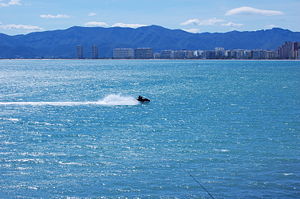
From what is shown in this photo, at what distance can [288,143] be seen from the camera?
33.3 m

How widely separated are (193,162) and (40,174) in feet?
32.2

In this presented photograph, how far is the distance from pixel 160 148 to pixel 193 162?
431 cm

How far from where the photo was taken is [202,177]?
25.0m

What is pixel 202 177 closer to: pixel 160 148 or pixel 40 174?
pixel 160 148

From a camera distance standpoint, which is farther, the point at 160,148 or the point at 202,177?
the point at 160,148

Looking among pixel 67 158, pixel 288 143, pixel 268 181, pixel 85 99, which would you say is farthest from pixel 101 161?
pixel 85 99

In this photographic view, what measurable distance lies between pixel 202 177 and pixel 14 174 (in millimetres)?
11356

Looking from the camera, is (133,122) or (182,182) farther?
(133,122)

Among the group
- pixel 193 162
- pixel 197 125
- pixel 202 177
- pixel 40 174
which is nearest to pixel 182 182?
pixel 202 177

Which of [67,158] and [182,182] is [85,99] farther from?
[182,182]

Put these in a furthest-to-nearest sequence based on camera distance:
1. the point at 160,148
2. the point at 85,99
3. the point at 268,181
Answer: the point at 85,99, the point at 160,148, the point at 268,181

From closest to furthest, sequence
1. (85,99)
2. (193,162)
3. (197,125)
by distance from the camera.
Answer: (193,162), (197,125), (85,99)

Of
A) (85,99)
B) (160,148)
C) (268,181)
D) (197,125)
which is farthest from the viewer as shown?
(85,99)

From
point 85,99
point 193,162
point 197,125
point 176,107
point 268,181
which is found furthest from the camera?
point 85,99
